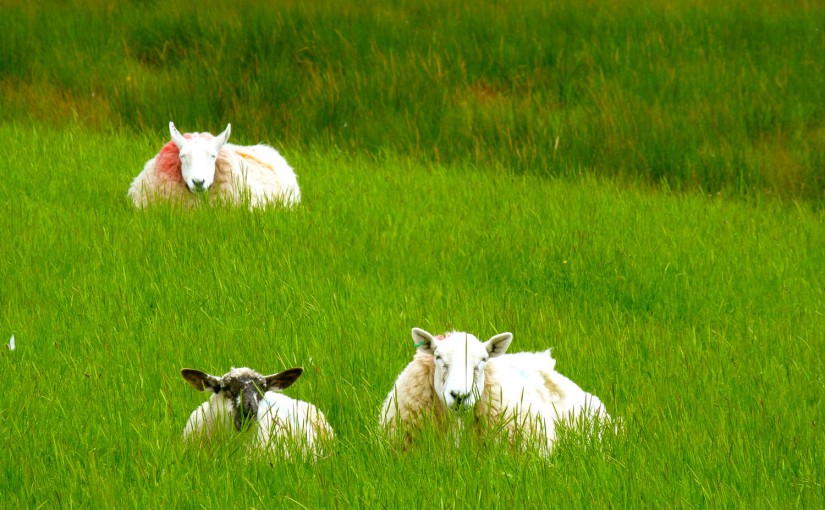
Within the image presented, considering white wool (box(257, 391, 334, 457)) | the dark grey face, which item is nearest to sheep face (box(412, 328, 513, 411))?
white wool (box(257, 391, 334, 457))

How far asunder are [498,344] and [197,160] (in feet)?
14.4

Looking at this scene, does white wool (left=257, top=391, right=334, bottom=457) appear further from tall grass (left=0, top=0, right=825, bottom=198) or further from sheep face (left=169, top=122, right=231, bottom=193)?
tall grass (left=0, top=0, right=825, bottom=198)

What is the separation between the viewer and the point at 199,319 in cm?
597

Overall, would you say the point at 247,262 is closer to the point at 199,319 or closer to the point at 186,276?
the point at 186,276

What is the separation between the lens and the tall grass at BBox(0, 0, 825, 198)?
429 inches

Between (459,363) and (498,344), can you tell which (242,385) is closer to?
(459,363)

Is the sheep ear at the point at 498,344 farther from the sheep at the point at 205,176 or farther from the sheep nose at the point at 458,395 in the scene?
the sheep at the point at 205,176

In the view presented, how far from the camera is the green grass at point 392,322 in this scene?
3951mm

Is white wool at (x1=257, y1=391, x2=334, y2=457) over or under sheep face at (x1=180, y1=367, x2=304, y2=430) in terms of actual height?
under

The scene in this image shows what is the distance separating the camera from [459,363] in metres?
4.40

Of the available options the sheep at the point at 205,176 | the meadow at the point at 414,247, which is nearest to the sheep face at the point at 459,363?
the meadow at the point at 414,247

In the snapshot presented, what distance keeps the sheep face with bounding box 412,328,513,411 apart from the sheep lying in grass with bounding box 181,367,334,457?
0.56 m

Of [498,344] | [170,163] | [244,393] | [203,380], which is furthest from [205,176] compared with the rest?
[498,344]

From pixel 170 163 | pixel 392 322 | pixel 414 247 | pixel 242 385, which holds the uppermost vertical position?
pixel 242 385
